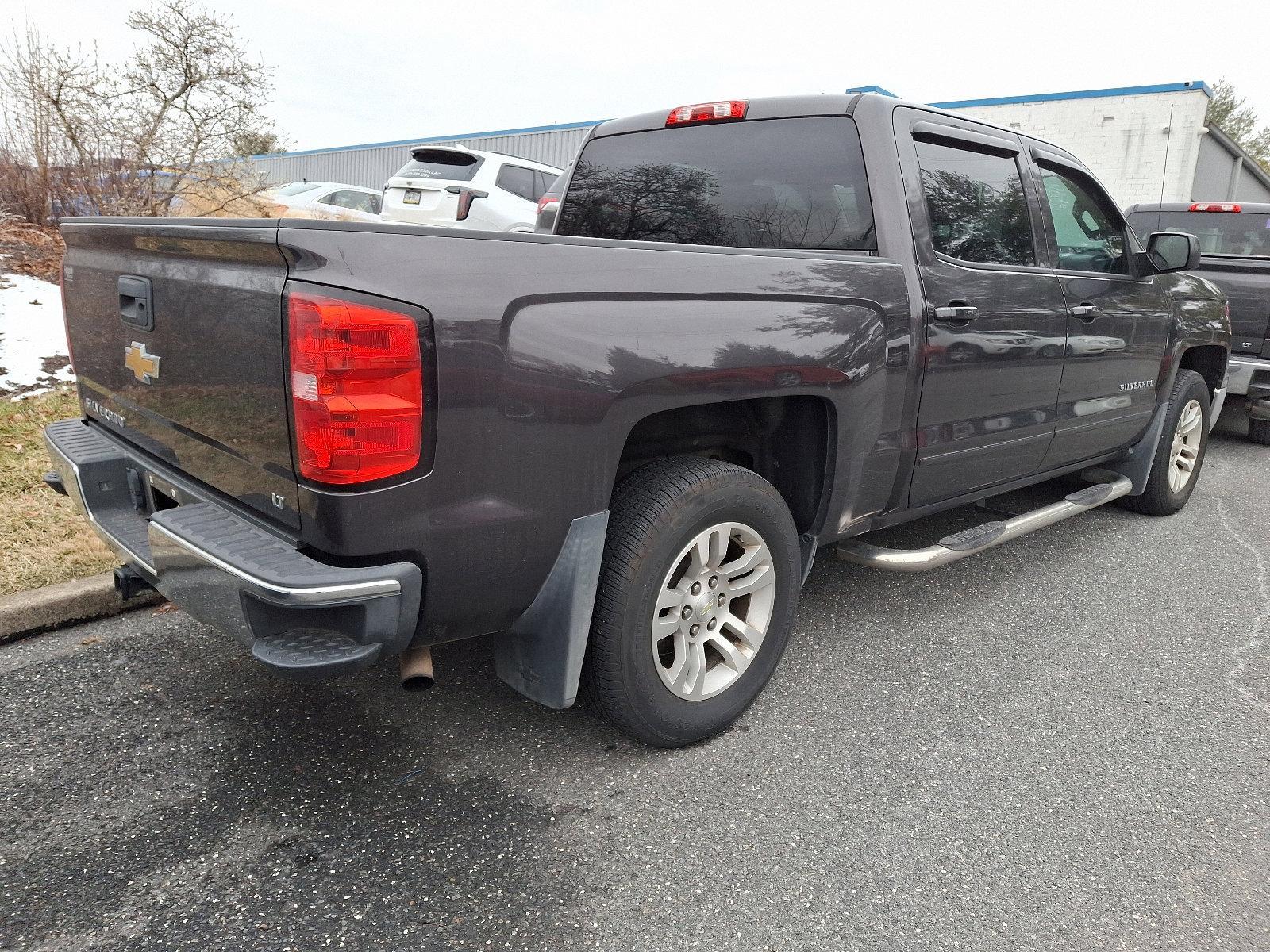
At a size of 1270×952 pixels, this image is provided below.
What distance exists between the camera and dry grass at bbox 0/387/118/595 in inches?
139

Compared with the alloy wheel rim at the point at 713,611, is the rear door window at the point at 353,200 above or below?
above

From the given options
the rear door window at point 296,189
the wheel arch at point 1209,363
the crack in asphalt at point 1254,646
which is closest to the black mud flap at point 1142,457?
the wheel arch at point 1209,363

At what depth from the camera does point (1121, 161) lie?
19.8 m

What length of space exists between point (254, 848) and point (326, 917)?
0.34 m

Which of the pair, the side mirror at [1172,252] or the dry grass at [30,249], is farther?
the dry grass at [30,249]

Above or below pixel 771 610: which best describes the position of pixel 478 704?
below

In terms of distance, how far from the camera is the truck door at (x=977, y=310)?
124 inches

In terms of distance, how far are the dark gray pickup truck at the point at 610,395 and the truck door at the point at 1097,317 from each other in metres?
0.03

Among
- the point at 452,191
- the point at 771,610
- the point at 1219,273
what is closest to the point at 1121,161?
the point at 1219,273

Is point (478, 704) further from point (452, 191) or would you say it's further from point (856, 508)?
point (452, 191)

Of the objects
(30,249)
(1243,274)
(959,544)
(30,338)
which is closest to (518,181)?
(30,249)

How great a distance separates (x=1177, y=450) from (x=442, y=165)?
29.5 ft

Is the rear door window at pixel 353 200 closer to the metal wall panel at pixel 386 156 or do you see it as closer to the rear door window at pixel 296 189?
the rear door window at pixel 296 189

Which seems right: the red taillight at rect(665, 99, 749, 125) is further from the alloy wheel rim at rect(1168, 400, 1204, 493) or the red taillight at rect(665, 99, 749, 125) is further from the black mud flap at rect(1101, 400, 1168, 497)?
the alloy wheel rim at rect(1168, 400, 1204, 493)
